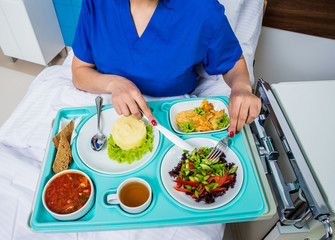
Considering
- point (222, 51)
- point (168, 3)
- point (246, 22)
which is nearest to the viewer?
point (168, 3)

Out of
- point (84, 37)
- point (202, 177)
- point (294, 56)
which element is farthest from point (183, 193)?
point (294, 56)

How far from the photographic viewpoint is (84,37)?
1.26 m

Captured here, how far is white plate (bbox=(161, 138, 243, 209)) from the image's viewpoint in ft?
2.95

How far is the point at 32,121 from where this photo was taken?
4.44 ft

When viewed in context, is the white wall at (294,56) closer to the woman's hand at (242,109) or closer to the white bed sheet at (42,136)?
the white bed sheet at (42,136)

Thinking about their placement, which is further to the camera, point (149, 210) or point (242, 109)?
point (242, 109)

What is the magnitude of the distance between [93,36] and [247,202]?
1016 mm

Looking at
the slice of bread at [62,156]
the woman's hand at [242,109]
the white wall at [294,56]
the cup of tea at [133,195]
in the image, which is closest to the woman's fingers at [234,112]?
the woman's hand at [242,109]

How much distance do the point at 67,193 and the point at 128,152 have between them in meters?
0.28

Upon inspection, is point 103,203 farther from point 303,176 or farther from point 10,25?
point 10,25

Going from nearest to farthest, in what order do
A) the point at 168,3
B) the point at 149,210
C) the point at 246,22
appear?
the point at 149,210
the point at 168,3
the point at 246,22

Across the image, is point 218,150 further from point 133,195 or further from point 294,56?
point 294,56

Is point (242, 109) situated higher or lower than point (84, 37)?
lower

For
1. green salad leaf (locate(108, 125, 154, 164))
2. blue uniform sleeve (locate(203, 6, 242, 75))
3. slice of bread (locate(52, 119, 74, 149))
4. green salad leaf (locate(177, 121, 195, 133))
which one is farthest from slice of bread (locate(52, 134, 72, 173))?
blue uniform sleeve (locate(203, 6, 242, 75))
